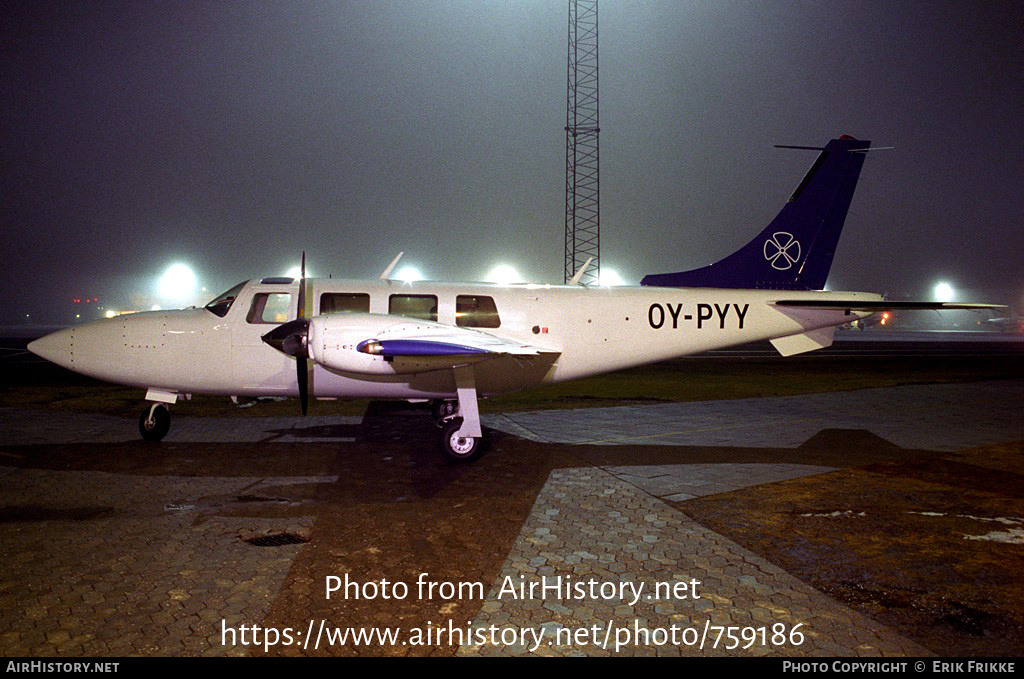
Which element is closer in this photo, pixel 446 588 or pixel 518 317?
pixel 446 588

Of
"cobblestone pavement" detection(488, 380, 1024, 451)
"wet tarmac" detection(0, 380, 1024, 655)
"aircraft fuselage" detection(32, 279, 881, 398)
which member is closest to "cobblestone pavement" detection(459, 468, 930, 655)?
"wet tarmac" detection(0, 380, 1024, 655)

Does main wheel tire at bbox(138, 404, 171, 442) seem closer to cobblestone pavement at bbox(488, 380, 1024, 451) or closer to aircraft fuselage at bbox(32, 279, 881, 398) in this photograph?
aircraft fuselage at bbox(32, 279, 881, 398)

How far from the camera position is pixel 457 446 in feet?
35.2

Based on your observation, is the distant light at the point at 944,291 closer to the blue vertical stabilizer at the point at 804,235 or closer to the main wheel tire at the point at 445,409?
the blue vertical stabilizer at the point at 804,235

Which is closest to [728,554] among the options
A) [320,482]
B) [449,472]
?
[449,472]

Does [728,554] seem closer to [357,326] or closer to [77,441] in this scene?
[357,326]

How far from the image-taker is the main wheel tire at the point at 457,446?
35.1 ft

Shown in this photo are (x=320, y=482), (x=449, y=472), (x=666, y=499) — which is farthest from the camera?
(x=449, y=472)

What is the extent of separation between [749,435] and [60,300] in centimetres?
15563

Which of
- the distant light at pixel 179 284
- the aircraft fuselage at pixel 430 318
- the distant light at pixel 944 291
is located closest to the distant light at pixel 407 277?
the aircraft fuselage at pixel 430 318

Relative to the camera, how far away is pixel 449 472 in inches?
397

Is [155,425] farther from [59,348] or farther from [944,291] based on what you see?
[944,291]

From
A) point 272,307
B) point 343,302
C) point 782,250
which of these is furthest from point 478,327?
point 782,250

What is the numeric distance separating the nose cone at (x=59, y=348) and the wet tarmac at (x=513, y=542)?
5.52 ft
